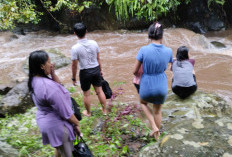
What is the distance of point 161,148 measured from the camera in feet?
7.36

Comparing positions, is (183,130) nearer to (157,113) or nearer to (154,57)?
(157,113)

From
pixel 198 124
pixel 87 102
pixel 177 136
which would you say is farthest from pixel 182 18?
pixel 177 136

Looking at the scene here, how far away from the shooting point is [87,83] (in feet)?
11.8

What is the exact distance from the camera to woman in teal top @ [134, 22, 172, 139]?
2711mm

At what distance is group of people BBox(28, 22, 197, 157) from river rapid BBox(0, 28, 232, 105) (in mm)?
1200

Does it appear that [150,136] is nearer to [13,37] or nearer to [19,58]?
[19,58]

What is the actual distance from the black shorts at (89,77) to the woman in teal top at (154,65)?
87 centimetres

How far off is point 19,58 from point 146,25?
255 inches

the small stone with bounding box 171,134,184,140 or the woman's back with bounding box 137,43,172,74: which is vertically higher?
the woman's back with bounding box 137,43,172,74

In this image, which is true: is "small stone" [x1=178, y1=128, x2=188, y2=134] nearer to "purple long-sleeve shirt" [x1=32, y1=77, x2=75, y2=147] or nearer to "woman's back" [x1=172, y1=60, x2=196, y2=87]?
"purple long-sleeve shirt" [x1=32, y1=77, x2=75, y2=147]

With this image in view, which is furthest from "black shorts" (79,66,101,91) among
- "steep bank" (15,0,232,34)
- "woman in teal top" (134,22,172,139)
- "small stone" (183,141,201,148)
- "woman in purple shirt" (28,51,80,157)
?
"steep bank" (15,0,232,34)

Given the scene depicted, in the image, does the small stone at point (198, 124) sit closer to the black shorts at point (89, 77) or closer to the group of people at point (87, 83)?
the group of people at point (87, 83)

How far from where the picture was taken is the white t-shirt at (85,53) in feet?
10.9

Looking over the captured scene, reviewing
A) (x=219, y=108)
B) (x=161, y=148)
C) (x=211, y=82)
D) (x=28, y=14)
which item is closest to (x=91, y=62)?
(x=161, y=148)
